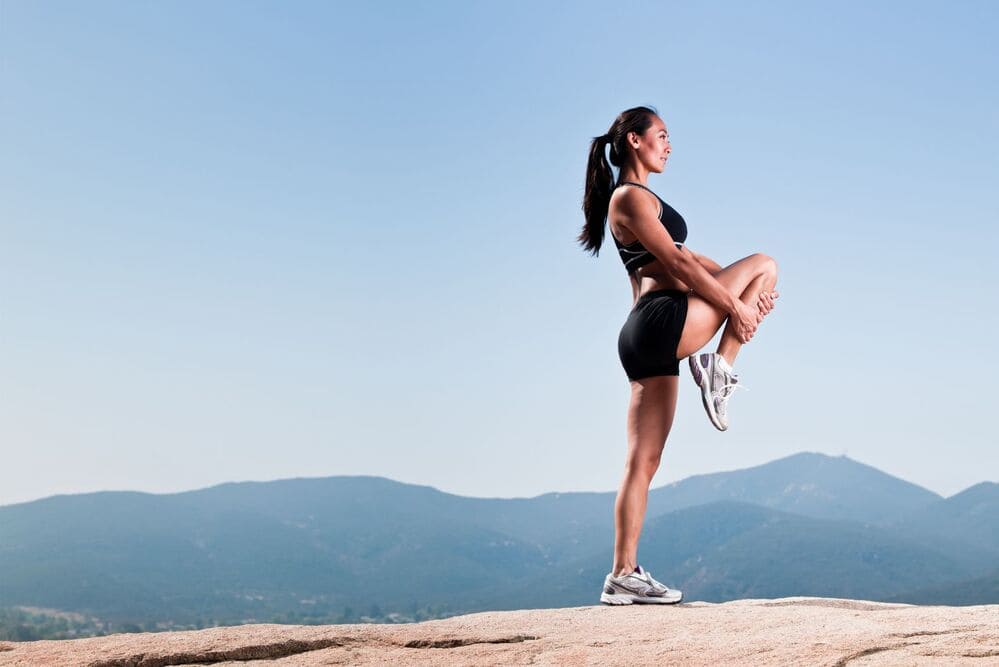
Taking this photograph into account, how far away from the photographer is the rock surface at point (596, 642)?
340 cm

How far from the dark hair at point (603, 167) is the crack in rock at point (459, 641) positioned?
9.39 ft

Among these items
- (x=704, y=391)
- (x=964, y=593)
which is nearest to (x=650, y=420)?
(x=704, y=391)

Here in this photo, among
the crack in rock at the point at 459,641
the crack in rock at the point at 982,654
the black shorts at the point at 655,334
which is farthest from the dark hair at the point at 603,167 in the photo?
the crack in rock at the point at 982,654

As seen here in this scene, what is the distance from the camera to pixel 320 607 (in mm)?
177500

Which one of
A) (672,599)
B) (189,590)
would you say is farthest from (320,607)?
(672,599)

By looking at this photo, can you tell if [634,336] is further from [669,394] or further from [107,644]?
[107,644]

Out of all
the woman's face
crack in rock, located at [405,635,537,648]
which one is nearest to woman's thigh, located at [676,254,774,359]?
the woman's face

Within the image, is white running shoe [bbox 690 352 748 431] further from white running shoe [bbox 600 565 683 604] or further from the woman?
white running shoe [bbox 600 565 683 604]

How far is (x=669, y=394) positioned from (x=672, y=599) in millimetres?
1130

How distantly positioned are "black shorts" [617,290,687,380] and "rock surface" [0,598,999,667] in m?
1.49

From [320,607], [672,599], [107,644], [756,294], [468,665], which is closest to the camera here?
[468,665]

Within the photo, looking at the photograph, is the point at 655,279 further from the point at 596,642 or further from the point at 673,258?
the point at 596,642

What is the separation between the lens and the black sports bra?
18.8 feet

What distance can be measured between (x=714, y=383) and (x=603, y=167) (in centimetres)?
150
